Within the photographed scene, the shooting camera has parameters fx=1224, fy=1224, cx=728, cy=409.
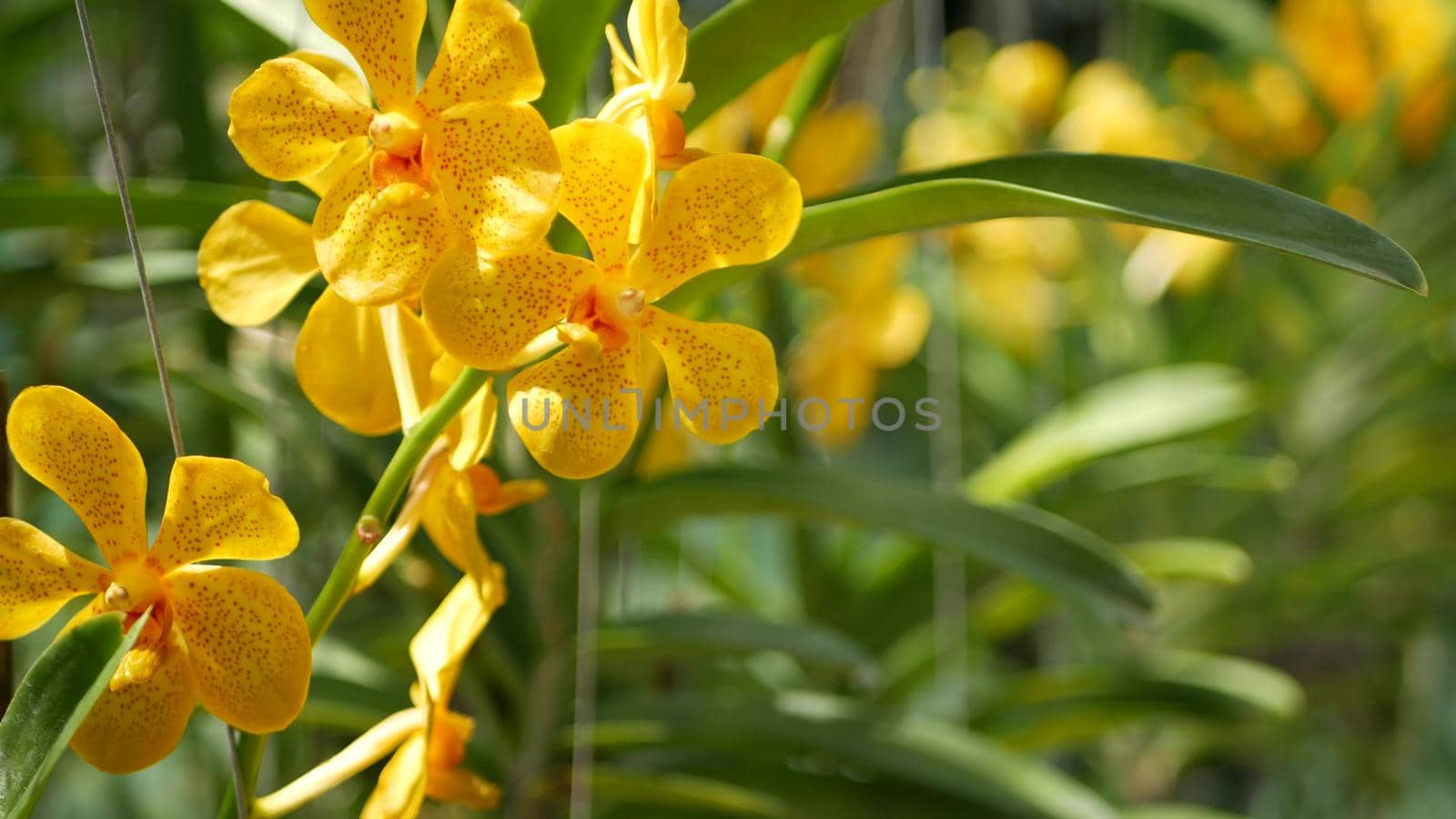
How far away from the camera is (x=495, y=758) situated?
518 millimetres

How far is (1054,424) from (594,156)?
24.4 inches

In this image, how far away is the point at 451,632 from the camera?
29 cm

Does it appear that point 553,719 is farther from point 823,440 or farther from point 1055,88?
point 1055,88

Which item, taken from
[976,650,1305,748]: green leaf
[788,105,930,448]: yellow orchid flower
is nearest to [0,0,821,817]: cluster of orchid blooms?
[788,105,930,448]: yellow orchid flower

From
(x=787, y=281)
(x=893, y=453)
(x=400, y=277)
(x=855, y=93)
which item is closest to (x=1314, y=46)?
(x=855, y=93)

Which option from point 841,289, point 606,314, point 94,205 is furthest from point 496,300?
point 841,289

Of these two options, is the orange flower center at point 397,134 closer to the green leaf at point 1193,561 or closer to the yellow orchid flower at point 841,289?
the yellow orchid flower at point 841,289

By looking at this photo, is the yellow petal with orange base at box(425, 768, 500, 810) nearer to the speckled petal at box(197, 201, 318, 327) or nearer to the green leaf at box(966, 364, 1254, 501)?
the speckled petal at box(197, 201, 318, 327)

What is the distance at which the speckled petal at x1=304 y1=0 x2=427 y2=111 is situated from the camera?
0.26 meters

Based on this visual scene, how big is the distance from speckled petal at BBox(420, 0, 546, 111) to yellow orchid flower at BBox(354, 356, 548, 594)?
64 mm

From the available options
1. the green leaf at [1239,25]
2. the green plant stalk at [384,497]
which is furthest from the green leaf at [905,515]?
the green leaf at [1239,25]

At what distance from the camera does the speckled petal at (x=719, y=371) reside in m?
0.27

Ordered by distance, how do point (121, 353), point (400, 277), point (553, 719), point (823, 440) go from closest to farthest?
point (400, 277) < point (553, 719) < point (121, 353) < point (823, 440)

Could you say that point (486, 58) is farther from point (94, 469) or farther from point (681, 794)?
point (681, 794)
